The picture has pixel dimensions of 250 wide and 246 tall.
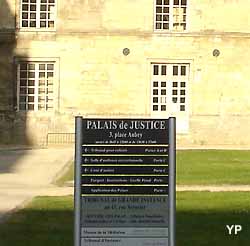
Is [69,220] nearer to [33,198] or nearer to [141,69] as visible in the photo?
[33,198]

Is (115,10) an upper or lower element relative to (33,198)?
upper

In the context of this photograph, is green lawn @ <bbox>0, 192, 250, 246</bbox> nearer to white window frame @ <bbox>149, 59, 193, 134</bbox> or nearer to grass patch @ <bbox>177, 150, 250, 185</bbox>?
grass patch @ <bbox>177, 150, 250, 185</bbox>

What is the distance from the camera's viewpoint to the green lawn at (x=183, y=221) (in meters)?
8.96

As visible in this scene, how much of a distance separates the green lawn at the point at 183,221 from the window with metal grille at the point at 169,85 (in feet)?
55.1

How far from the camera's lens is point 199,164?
19906 millimetres

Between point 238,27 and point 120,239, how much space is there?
79.1 feet

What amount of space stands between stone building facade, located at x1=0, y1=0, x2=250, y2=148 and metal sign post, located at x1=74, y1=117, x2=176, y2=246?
75.8 feet

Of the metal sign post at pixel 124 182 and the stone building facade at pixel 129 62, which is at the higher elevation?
the stone building facade at pixel 129 62

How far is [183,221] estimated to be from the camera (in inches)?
403

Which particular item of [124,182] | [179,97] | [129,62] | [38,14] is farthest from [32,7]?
[124,182]

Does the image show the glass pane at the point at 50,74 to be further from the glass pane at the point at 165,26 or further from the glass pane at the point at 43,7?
the glass pane at the point at 165,26

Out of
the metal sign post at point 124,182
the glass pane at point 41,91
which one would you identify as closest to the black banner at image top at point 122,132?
the metal sign post at point 124,182

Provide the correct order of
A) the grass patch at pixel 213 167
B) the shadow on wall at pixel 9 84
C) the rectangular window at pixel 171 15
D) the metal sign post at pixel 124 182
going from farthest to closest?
the rectangular window at pixel 171 15 < the shadow on wall at pixel 9 84 < the grass patch at pixel 213 167 < the metal sign post at pixel 124 182

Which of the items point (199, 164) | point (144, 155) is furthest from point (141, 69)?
point (144, 155)
